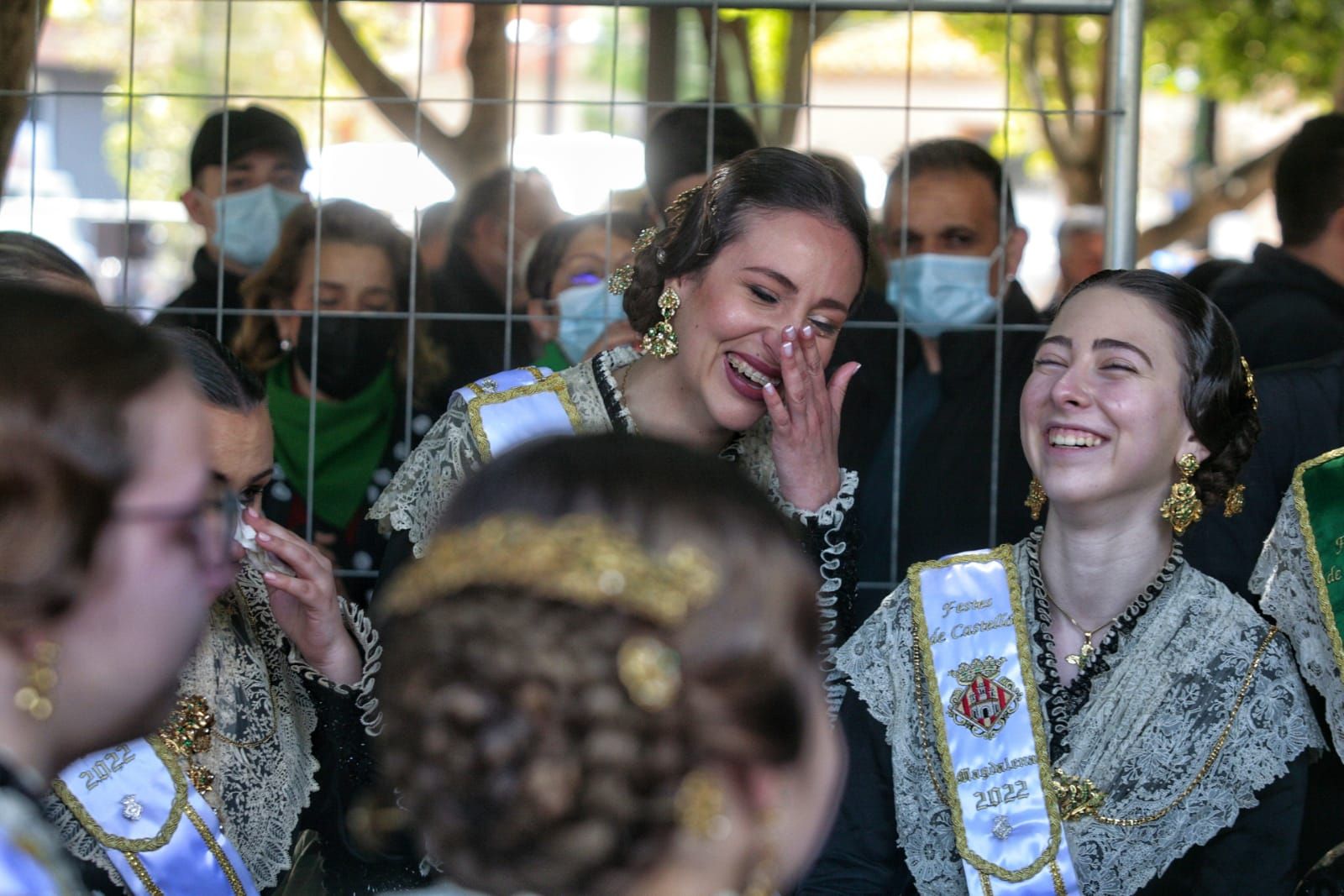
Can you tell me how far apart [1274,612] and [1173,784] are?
1.16ft

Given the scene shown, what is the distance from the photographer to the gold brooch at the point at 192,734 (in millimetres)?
2316

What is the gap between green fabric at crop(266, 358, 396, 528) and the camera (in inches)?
145

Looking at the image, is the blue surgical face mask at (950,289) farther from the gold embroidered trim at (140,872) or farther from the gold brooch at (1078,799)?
the gold embroidered trim at (140,872)

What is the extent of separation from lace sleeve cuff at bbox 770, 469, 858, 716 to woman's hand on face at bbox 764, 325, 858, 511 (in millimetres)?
20

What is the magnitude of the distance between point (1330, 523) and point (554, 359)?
182 centimetres

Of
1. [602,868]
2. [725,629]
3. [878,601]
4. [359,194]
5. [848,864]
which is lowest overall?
[848,864]

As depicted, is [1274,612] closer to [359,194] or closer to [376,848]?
[376,848]

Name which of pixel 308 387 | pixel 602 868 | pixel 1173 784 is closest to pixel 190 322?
pixel 308 387

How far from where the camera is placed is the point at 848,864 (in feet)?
8.29

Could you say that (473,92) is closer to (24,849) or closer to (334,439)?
(334,439)

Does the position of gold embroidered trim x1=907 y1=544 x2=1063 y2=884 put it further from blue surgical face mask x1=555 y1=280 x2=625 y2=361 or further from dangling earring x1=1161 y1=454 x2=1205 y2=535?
blue surgical face mask x1=555 y1=280 x2=625 y2=361

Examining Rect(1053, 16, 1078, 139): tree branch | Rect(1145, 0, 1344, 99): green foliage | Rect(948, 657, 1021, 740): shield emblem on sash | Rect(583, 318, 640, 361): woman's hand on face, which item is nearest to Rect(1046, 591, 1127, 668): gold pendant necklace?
Rect(948, 657, 1021, 740): shield emblem on sash

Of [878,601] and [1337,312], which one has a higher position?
[1337,312]

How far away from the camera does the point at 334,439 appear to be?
377 cm
